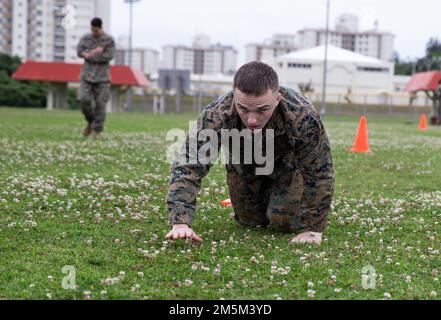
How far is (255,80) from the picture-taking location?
495cm

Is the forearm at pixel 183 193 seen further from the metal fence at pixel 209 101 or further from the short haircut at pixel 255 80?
the metal fence at pixel 209 101

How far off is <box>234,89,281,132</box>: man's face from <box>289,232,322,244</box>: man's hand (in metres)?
1.25

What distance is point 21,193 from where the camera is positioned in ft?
26.5

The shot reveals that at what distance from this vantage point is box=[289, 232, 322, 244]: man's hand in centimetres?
584

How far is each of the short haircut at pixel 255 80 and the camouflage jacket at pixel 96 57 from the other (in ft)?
42.6

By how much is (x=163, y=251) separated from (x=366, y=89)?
377 ft

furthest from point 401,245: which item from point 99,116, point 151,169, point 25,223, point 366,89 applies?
point 366,89

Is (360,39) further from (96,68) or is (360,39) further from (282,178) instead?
(282,178)

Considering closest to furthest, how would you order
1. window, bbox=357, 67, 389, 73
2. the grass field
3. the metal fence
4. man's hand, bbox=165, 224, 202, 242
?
1. the grass field
2. man's hand, bbox=165, 224, 202, 242
3. the metal fence
4. window, bbox=357, 67, 389, 73

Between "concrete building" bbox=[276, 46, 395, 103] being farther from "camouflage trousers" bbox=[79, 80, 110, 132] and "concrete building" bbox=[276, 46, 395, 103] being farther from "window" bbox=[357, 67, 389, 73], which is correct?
"camouflage trousers" bbox=[79, 80, 110, 132]

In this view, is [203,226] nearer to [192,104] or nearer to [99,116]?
[99,116]

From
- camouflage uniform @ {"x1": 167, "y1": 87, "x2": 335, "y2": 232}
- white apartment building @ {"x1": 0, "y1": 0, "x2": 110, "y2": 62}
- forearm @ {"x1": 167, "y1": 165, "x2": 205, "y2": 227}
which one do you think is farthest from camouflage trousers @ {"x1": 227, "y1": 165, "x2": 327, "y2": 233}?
white apartment building @ {"x1": 0, "y1": 0, "x2": 110, "y2": 62}

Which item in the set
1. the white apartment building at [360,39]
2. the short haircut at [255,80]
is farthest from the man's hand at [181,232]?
the white apartment building at [360,39]

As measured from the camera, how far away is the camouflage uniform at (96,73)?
1745 centimetres
